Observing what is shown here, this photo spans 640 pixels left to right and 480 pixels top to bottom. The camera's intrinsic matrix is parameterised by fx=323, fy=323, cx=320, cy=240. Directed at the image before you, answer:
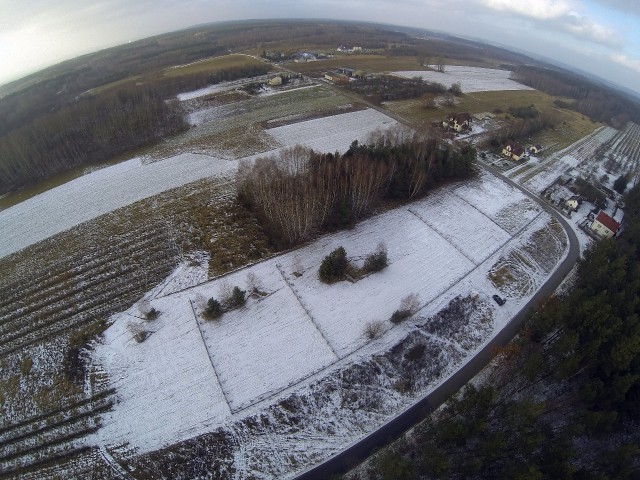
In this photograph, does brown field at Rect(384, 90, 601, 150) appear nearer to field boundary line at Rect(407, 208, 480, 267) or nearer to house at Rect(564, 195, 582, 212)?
house at Rect(564, 195, 582, 212)

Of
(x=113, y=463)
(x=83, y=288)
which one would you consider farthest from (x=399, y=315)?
(x=83, y=288)

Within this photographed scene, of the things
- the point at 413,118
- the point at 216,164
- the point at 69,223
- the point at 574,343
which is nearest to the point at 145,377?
the point at 69,223

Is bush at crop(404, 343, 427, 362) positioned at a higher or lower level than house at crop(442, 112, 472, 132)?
lower

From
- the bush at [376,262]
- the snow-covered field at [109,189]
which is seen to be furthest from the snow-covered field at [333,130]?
the bush at [376,262]

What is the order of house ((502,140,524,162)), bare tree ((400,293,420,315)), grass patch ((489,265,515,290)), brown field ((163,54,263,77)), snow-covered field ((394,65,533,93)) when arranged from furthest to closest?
brown field ((163,54,263,77)) → snow-covered field ((394,65,533,93)) → house ((502,140,524,162)) → grass patch ((489,265,515,290)) → bare tree ((400,293,420,315))

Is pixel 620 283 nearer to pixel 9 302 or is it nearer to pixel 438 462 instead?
pixel 438 462

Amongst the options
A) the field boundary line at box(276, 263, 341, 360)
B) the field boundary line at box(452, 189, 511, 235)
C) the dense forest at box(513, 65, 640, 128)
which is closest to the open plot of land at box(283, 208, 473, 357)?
the field boundary line at box(276, 263, 341, 360)

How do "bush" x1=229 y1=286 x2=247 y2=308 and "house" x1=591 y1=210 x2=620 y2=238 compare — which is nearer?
"bush" x1=229 y1=286 x2=247 y2=308

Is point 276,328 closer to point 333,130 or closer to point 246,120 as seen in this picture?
point 333,130
